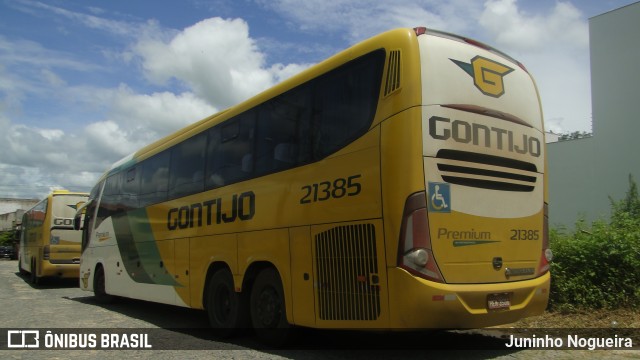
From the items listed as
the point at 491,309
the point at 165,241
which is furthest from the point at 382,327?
the point at 165,241

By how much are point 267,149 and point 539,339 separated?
4.56 metres

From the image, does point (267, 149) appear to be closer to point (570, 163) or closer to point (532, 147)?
point (532, 147)

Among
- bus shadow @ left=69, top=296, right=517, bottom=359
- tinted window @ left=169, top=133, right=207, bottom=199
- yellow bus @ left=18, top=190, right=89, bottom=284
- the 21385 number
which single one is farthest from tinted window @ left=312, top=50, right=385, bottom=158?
yellow bus @ left=18, top=190, right=89, bottom=284

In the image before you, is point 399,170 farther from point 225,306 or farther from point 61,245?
point 61,245

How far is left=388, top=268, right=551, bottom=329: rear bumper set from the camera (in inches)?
201

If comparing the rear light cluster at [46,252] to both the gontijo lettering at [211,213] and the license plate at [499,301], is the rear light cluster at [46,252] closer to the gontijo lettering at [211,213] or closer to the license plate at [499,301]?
the gontijo lettering at [211,213]

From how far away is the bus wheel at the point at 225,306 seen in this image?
7645mm

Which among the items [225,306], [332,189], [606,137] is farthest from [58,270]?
[606,137]

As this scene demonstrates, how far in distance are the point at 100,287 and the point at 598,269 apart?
1140 cm

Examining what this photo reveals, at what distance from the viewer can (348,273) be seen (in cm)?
575

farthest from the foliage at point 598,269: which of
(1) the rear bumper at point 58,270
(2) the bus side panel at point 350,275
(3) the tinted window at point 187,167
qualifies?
(1) the rear bumper at point 58,270

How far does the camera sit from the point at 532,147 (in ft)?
20.9

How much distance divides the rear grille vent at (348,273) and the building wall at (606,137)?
53.6 ft

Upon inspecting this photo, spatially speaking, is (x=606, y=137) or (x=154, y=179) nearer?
(x=154, y=179)
